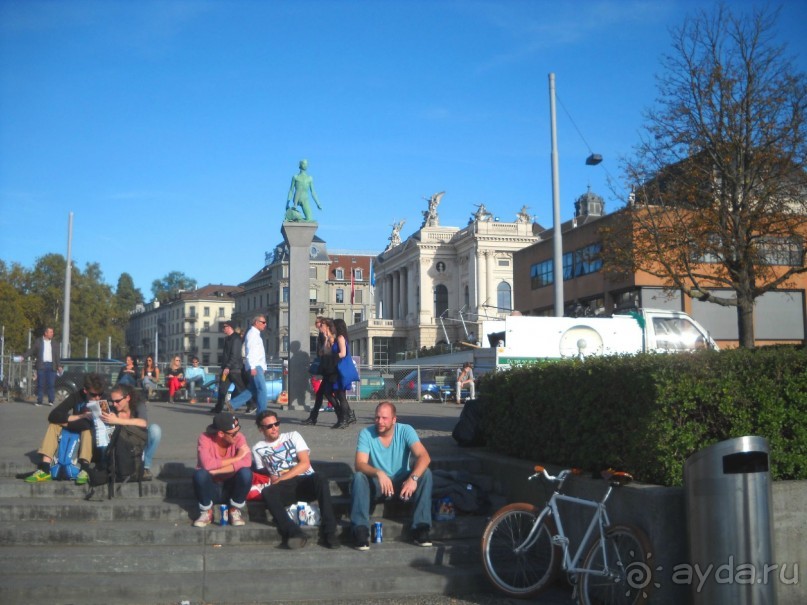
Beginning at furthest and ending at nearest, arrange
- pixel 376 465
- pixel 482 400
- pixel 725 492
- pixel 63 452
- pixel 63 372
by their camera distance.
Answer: pixel 63 372
pixel 482 400
pixel 63 452
pixel 376 465
pixel 725 492

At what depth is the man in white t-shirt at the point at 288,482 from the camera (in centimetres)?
767

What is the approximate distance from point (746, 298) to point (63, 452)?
12.0m

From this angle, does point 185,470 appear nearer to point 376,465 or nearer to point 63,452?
point 63,452

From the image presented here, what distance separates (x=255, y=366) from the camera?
593 inches

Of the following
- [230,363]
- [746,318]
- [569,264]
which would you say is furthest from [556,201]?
[569,264]

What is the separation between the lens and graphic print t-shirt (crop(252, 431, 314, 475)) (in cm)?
823

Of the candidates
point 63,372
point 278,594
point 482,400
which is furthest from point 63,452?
point 63,372

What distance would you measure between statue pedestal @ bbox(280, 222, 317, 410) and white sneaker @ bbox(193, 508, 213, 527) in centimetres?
1023

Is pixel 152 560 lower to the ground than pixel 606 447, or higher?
lower

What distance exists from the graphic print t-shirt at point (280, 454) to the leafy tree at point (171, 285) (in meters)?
150

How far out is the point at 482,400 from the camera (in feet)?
34.7

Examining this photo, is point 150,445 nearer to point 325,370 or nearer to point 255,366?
point 325,370

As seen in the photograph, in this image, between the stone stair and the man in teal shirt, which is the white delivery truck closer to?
the man in teal shirt

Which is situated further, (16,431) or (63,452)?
(16,431)
